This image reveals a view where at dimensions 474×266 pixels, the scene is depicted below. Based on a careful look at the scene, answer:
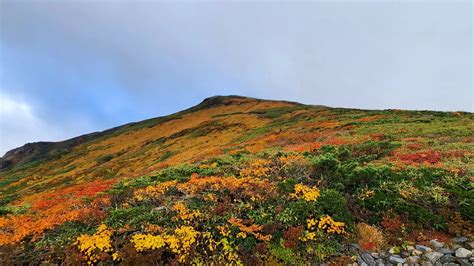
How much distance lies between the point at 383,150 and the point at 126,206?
16.2 metres

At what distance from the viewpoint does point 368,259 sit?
9.77 meters

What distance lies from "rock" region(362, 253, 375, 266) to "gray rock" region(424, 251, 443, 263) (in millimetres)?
1533

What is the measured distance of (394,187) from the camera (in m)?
13.3

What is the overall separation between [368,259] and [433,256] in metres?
1.81

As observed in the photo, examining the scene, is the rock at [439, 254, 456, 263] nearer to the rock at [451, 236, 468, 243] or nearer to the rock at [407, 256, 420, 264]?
the rock at [407, 256, 420, 264]

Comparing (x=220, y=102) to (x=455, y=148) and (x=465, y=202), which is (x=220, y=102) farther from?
(x=465, y=202)

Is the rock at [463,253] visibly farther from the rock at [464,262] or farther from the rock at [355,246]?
the rock at [355,246]

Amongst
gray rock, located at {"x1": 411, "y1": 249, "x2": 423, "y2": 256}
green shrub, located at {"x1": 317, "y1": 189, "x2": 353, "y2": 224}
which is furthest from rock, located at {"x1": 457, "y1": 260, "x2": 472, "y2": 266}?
green shrub, located at {"x1": 317, "y1": 189, "x2": 353, "y2": 224}

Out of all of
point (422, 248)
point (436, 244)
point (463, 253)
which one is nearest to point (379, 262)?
point (422, 248)

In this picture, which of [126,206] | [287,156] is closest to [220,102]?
[287,156]

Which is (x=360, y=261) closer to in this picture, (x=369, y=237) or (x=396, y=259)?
(x=396, y=259)

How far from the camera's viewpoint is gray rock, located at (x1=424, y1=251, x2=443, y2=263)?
9.39m

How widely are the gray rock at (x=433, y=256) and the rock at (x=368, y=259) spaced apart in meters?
1.53

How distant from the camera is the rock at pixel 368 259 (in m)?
9.64
